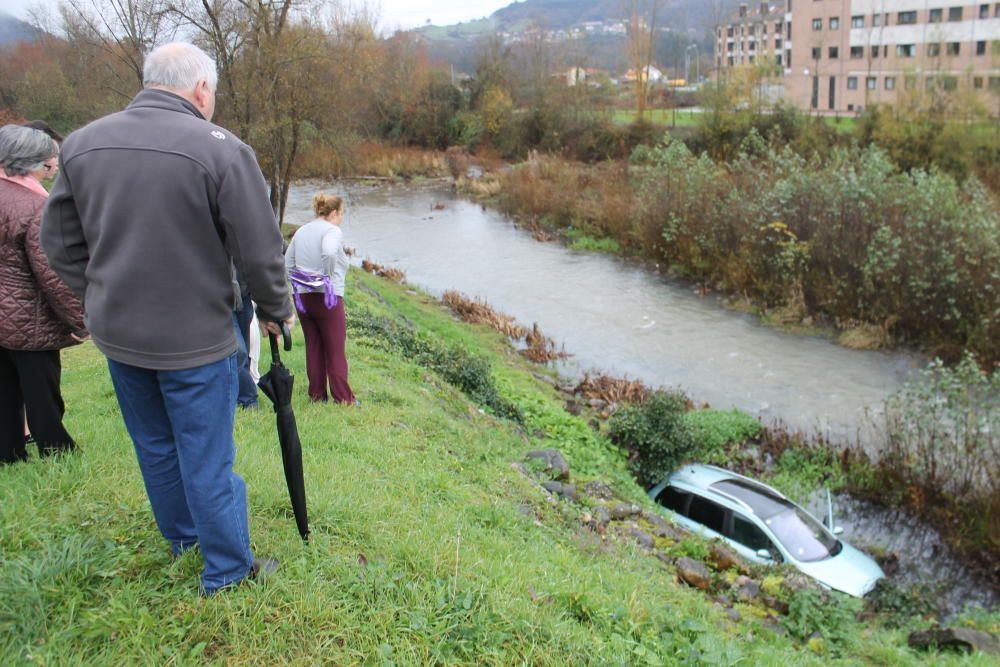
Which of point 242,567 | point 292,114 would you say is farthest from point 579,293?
point 242,567

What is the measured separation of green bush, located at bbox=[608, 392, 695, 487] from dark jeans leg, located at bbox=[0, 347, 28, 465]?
7.55 metres

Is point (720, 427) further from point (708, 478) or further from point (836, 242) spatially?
point (836, 242)

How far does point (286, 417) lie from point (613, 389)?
11286 millimetres

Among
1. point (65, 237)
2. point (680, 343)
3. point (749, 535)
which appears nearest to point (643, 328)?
point (680, 343)

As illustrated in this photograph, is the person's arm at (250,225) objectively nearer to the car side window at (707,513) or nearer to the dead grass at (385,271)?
the car side window at (707,513)

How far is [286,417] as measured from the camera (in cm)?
355

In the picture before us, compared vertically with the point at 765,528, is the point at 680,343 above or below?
below

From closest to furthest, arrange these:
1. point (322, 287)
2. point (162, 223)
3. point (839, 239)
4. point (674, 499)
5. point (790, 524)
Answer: point (162, 223) → point (322, 287) → point (790, 524) → point (674, 499) → point (839, 239)

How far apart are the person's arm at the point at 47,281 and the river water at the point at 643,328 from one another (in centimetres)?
1124

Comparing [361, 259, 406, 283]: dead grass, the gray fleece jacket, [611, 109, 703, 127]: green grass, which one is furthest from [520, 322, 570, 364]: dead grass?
[611, 109, 703, 127]: green grass

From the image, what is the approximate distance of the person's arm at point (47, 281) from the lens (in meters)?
4.41

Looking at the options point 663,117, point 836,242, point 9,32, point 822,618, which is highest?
point 9,32

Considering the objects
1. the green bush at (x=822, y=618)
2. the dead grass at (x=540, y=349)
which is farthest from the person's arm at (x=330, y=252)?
the dead grass at (x=540, y=349)

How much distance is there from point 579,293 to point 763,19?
9628 centimetres
